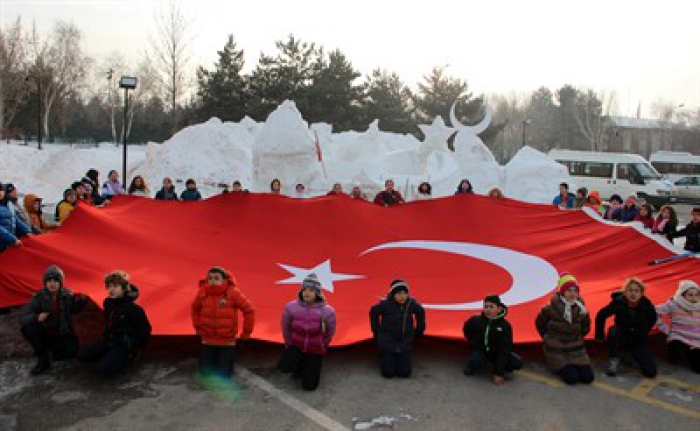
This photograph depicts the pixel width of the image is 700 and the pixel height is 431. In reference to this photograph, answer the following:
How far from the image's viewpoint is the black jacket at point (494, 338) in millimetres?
5441

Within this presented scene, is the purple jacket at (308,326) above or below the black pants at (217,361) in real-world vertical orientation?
above

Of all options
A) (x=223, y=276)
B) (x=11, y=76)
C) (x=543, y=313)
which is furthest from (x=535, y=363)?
(x=11, y=76)

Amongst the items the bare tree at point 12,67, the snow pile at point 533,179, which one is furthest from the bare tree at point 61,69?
the snow pile at point 533,179

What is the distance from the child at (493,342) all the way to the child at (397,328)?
0.53 metres

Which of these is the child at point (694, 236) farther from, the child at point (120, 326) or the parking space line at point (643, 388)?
the child at point (120, 326)

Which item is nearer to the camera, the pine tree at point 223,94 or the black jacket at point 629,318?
the black jacket at point 629,318

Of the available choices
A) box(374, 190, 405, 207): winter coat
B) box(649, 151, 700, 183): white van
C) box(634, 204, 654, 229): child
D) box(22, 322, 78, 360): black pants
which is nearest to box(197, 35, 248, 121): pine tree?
box(649, 151, 700, 183): white van

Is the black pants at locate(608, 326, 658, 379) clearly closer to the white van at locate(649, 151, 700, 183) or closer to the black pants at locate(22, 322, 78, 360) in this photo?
the black pants at locate(22, 322, 78, 360)

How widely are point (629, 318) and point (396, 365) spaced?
7.71ft

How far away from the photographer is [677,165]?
35906 mm

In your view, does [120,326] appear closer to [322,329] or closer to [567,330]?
[322,329]

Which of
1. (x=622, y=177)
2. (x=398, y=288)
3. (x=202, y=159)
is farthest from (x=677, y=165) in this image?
(x=398, y=288)

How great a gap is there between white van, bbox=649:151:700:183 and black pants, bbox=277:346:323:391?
35894mm

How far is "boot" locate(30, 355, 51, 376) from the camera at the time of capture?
5418 millimetres
